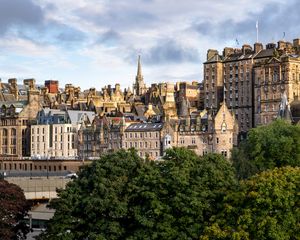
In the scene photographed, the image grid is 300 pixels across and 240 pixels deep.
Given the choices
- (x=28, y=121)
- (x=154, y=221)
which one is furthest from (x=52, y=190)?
(x=28, y=121)

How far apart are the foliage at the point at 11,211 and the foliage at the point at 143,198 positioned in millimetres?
3797

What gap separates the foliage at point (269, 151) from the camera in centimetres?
9797

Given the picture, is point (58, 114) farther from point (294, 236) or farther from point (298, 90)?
point (294, 236)

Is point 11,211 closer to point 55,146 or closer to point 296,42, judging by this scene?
point 55,146

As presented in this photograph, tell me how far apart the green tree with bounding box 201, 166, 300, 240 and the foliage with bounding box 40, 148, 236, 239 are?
Result: 281cm

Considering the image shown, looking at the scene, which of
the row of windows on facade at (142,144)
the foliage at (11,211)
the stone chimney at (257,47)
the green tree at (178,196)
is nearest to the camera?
the green tree at (178,196)

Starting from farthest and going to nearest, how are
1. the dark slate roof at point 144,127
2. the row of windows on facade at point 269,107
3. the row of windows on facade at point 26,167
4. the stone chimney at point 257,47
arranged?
1. the stone chimney at point 257,47
2. the row of windows on facade at point 269,107
3. the dark slate roof at point 144,127
4. the row of windows on facade at point 26,167

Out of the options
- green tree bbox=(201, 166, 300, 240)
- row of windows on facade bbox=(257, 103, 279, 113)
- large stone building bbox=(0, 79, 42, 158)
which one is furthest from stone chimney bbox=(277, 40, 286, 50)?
green tree bbox=(201, 166, 300, 240)

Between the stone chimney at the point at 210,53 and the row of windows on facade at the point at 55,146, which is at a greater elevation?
the stone chimney at the point at 210,53

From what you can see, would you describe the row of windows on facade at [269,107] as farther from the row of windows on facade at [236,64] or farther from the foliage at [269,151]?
the foliage at [269,151]

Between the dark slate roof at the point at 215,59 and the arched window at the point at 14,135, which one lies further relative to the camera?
the arched window at the point at 14,135

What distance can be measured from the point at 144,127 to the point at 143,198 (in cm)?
10099

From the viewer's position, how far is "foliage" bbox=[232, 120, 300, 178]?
321ft

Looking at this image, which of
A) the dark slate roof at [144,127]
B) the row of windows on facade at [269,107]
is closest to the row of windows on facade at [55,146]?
the dark slate roof at [144,127]
